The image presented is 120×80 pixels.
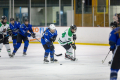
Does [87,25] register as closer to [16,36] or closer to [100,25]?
[100,25]

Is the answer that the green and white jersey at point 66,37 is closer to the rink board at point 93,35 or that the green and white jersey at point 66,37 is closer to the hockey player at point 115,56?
the hockey player at point 115,56

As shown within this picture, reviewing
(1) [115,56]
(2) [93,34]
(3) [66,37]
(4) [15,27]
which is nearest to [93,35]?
(2) [93,34]

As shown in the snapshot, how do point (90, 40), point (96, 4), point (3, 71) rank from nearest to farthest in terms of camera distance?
1. point (3, 71)
2. point (90, 40)
3. point (96, 4)

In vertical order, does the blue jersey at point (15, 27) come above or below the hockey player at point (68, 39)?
above

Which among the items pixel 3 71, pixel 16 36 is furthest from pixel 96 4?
pixel 3 71

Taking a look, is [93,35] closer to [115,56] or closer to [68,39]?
[68,39]

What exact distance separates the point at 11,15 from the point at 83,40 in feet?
11.4

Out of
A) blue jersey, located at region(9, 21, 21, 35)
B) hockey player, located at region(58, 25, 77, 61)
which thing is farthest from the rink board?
hockey player, located at region(58, 25, 77, 61)

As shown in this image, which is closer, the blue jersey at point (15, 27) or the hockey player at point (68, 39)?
the hockey player at point (68, 39)

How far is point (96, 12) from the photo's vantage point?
11172mm

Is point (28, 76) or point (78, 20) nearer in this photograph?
point (28, 76)

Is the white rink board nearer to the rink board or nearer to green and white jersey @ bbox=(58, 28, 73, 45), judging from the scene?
the rink board

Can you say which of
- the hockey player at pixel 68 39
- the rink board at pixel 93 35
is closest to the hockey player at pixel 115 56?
the hockey player at pixel 68 39

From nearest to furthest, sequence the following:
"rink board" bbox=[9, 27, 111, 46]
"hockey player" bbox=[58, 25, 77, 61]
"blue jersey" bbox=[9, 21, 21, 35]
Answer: "hockey player" bbox=[58, 25, 77, 61], "blue jersey" bbox=[9, 21, 21, 35], "rink board" bbox=[9, 27, 111, 46]
